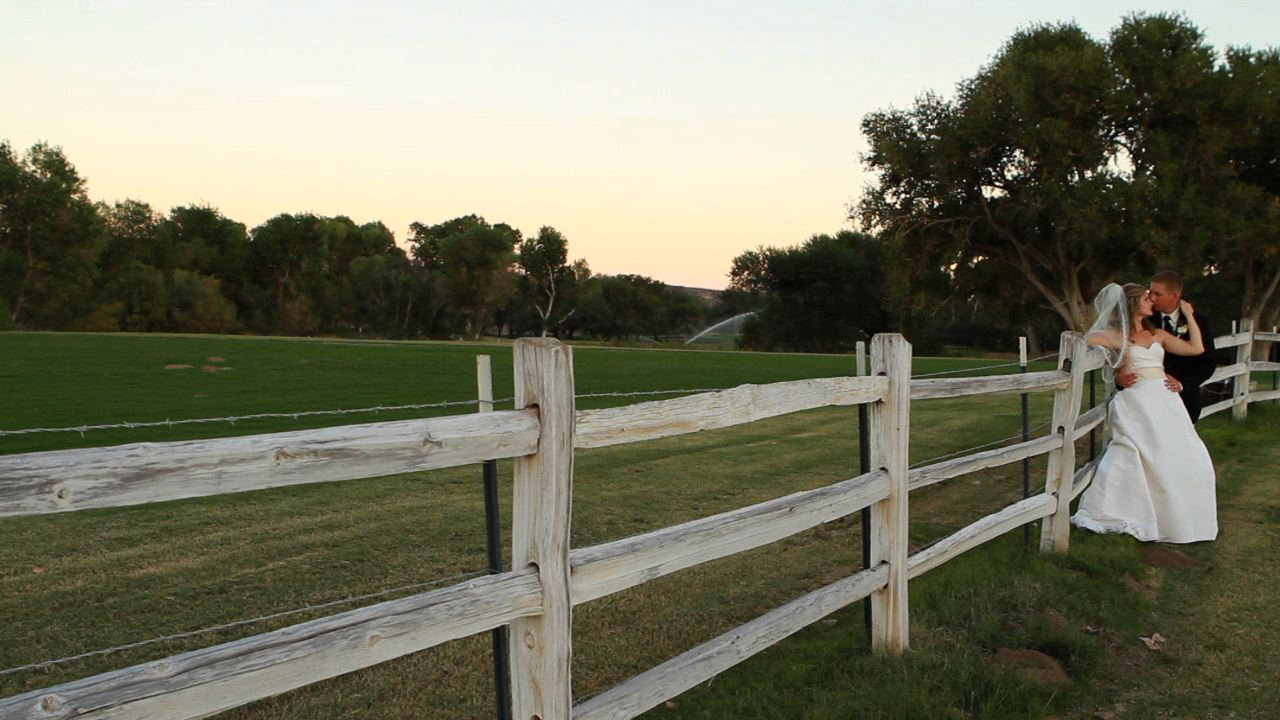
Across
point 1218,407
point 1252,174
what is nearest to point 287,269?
point 1252,174

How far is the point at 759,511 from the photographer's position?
445cm

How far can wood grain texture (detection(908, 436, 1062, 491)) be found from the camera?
586 cm

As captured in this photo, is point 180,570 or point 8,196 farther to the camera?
point 8,196

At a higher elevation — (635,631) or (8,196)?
(8,196)

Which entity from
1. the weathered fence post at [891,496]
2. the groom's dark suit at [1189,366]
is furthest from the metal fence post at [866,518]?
the groom's dark suit at [1189,366]

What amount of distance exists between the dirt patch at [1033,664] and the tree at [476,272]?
87.8 metres

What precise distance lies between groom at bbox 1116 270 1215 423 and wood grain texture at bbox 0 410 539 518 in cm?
749

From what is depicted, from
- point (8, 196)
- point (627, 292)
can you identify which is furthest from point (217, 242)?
point (627, 292)

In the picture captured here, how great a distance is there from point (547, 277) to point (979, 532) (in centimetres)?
9263

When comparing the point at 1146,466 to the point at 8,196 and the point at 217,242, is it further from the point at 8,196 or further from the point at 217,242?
the point at 217,242

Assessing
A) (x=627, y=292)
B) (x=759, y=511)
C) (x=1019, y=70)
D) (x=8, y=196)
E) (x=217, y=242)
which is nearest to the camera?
(x=759, y=511)

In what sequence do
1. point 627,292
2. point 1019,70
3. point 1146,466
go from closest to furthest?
point 1146,466 → point 1019,70 → point 627,292

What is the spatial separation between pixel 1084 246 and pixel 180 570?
27.5 meters

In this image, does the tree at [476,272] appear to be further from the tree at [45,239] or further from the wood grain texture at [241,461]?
the wood grain texture at [241,461]
